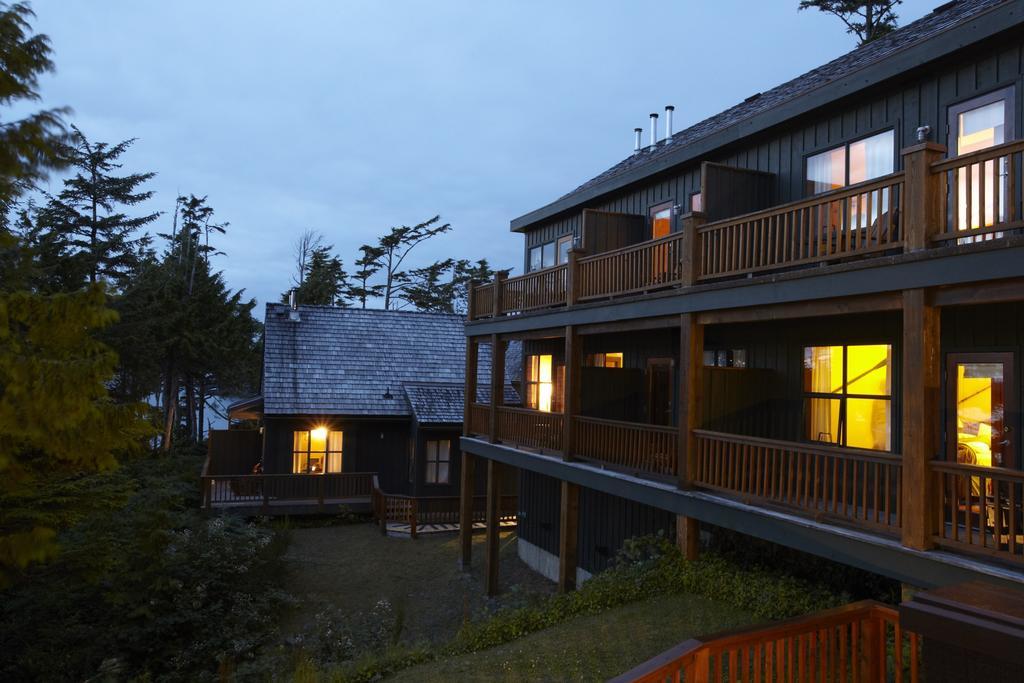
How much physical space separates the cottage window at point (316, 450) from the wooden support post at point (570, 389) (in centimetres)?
1387

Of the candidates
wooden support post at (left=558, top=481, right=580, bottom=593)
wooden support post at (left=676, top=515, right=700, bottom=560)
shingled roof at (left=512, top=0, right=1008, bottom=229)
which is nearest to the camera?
shingled roof at (left=512, top=0, right=1008, bottom=229)

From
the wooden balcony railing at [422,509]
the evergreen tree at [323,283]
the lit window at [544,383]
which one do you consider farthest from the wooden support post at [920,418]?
the evergreen tree at [323,283]

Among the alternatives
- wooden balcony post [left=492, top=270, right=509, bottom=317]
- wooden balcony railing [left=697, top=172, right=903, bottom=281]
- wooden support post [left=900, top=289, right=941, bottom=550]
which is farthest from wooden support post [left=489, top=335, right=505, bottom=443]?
wooden support post [left=900, top=289, right=941, bottom=550]

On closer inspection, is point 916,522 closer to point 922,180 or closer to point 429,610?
point 922,180

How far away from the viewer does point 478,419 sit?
58.9 ft

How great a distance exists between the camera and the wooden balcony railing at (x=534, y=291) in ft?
46.7

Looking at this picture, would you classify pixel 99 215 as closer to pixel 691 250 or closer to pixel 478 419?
pixel 478 419

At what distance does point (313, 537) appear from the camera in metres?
21.5

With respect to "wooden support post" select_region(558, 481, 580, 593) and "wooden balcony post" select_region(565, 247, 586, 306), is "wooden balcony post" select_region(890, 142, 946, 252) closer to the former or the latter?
"wooden balcony post" select_region(565, 247, 586, 306)

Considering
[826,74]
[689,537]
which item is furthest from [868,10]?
[689,537]

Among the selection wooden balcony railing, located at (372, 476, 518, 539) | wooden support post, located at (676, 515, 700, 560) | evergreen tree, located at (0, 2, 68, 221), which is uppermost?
evergreen tree, located at (0, 2, 68, 221)

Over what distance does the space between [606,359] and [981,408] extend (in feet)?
31.1

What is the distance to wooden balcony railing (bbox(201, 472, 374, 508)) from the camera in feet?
73.7

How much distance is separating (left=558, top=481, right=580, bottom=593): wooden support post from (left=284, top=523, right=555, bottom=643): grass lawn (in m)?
0.69
